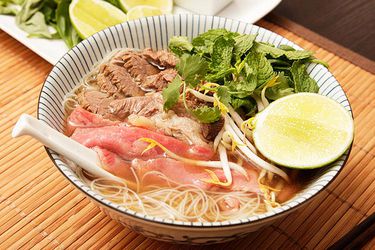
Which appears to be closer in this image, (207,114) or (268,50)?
(207,114)

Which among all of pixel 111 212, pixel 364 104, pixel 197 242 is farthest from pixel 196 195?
pixel 364 104

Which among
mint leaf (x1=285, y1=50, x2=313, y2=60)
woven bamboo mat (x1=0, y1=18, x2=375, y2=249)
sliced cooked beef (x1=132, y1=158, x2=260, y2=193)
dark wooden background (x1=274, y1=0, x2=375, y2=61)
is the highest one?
mint leaf (x1=285, y1=50, x2=313, y2=60)

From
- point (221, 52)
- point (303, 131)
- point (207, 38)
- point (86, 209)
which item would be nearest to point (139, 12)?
point (207, 38)

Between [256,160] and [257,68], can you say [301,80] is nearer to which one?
[257,68]

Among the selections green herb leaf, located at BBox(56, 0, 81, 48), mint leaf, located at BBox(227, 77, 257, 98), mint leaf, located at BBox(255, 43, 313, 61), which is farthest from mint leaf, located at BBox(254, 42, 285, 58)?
green herb leaf, located at BBox(56, 0, 81, 48)

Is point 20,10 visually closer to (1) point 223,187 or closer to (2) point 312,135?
(1) point 223,187

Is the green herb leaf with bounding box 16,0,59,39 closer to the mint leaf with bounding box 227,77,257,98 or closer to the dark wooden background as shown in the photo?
the mint leaf with bounding box 227,77,257,98
